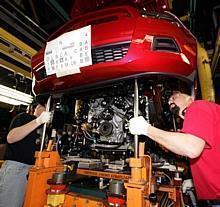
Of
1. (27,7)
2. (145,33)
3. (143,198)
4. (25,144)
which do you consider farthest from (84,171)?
(27,7)

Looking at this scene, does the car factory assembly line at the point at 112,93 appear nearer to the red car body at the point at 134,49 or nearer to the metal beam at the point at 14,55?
the red car body at the point at 134,49

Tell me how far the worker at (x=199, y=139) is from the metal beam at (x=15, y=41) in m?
2.37

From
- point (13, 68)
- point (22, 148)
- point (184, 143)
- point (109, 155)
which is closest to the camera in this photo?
point (184, 143)

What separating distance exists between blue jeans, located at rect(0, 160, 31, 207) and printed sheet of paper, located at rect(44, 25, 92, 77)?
3.81ft

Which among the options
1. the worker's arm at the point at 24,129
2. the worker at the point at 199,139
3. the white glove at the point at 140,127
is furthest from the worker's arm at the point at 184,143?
the worker's arm at the point at 24,129

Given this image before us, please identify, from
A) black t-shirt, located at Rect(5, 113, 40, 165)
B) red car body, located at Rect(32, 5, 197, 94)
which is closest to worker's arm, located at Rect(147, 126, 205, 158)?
red car body, located at Rect(32, 5, 197, 94)

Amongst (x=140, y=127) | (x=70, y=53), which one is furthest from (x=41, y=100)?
(x=140, y=127)

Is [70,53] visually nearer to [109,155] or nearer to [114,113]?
[114,113]

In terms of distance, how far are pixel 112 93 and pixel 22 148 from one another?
3.92 ft

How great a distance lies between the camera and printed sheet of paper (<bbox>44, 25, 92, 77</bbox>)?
1.50 metres

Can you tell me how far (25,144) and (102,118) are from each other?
94 cm

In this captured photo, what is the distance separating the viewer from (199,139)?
132 cm

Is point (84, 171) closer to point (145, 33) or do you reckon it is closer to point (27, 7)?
point (145, 33)

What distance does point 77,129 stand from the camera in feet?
8.12
